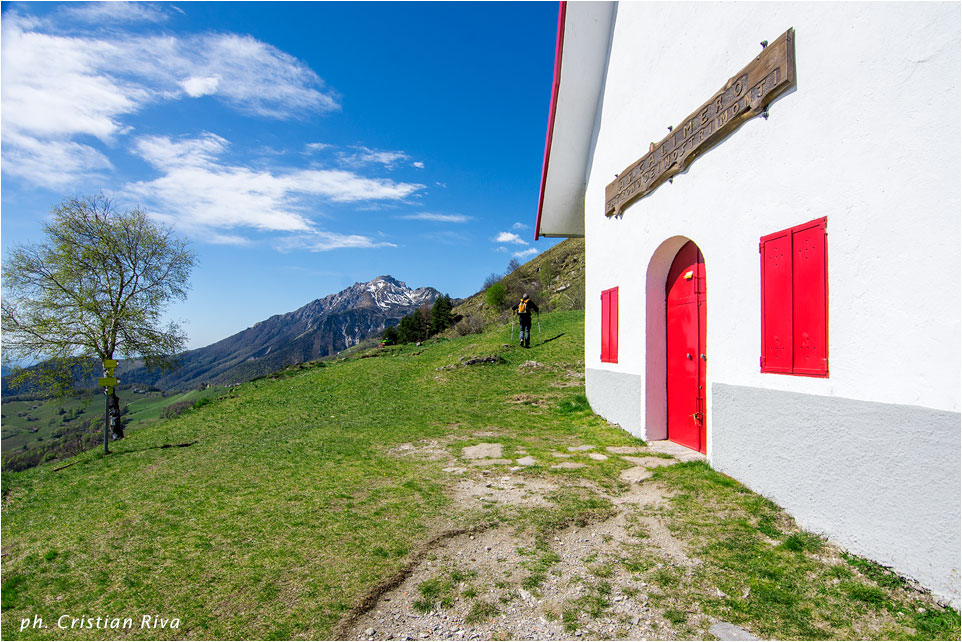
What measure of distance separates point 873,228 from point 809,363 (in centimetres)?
124

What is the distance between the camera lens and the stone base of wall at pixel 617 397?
7.99m

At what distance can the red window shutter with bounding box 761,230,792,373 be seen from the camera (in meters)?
4.42

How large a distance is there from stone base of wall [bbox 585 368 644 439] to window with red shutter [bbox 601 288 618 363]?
347 millimetres

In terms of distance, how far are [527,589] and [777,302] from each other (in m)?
3.56

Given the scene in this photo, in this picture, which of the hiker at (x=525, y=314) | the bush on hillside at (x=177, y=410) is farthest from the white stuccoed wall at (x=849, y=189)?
the bush on hillside at (x=177, y=410)

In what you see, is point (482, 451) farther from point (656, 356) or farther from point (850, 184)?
point (850, 184)

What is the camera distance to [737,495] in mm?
4816

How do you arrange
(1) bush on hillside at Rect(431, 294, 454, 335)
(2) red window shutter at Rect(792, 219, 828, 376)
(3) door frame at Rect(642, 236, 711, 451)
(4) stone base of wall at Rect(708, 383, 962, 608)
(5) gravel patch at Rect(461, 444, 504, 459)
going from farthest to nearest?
(1) bush on hillside at Rect(431, 294, 454, 335)
(3) door frame at Rect(642, 236, 711, 451)
(5) gravel patch at Rect(461, 444, 504, 459)
(2) red window shutter at Rect(792, 219, 828, 376)
(4) stone base of wall at Rect(708, 383, 962, 608)

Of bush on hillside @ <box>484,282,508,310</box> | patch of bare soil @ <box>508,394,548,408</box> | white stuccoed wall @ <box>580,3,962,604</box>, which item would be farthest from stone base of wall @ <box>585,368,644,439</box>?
Result: bush on hillside @ <box>484,282,508,310</box>

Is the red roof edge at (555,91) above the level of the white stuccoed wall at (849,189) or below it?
above

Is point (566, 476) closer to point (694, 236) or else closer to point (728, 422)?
point (728, 422)

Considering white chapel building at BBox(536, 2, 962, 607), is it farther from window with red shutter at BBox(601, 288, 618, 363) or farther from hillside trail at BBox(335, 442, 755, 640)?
hillside trail at BBox(335, 442, 755, 640)

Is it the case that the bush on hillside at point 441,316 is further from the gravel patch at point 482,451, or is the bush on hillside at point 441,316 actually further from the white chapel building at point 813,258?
the white chapel building at point 813,258

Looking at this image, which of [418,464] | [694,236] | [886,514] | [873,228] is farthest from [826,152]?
[418,464]
